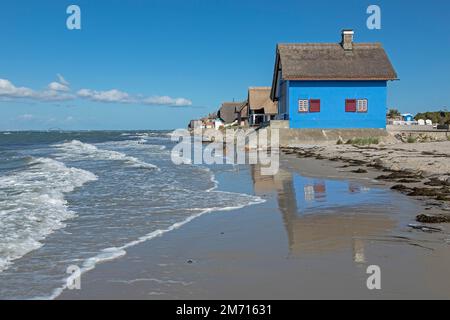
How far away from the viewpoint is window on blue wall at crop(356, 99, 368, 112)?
32.1 metres

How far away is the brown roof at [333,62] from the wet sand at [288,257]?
76.6 feet

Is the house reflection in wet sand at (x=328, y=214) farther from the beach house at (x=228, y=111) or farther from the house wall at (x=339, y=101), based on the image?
the beach house at (x=228, y=111)

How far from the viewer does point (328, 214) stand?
28.3ft

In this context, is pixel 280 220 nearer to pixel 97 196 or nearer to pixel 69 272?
pixel 69 272

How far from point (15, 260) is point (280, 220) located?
14.4 ft

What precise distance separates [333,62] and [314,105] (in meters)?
3.61

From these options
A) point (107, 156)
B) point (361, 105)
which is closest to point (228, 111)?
Answer: point (361, 105)

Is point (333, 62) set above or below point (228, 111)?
above

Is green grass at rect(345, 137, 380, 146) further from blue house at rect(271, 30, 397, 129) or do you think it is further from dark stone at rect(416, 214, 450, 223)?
dark stone at rect(416, 214, 450, 223)

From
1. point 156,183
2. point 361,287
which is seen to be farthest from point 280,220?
point 156,183

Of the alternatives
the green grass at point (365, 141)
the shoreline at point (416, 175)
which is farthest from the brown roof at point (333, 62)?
the shoreline at point (416, 175)

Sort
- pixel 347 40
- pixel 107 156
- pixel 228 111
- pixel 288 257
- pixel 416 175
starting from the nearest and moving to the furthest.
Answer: pixel 288 257
pixel 416 175
pixel 107 156
pixel 347 40
pixel 228 111

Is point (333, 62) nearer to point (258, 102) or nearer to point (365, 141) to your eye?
point (365, 141)

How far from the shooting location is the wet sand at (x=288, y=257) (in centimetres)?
464
